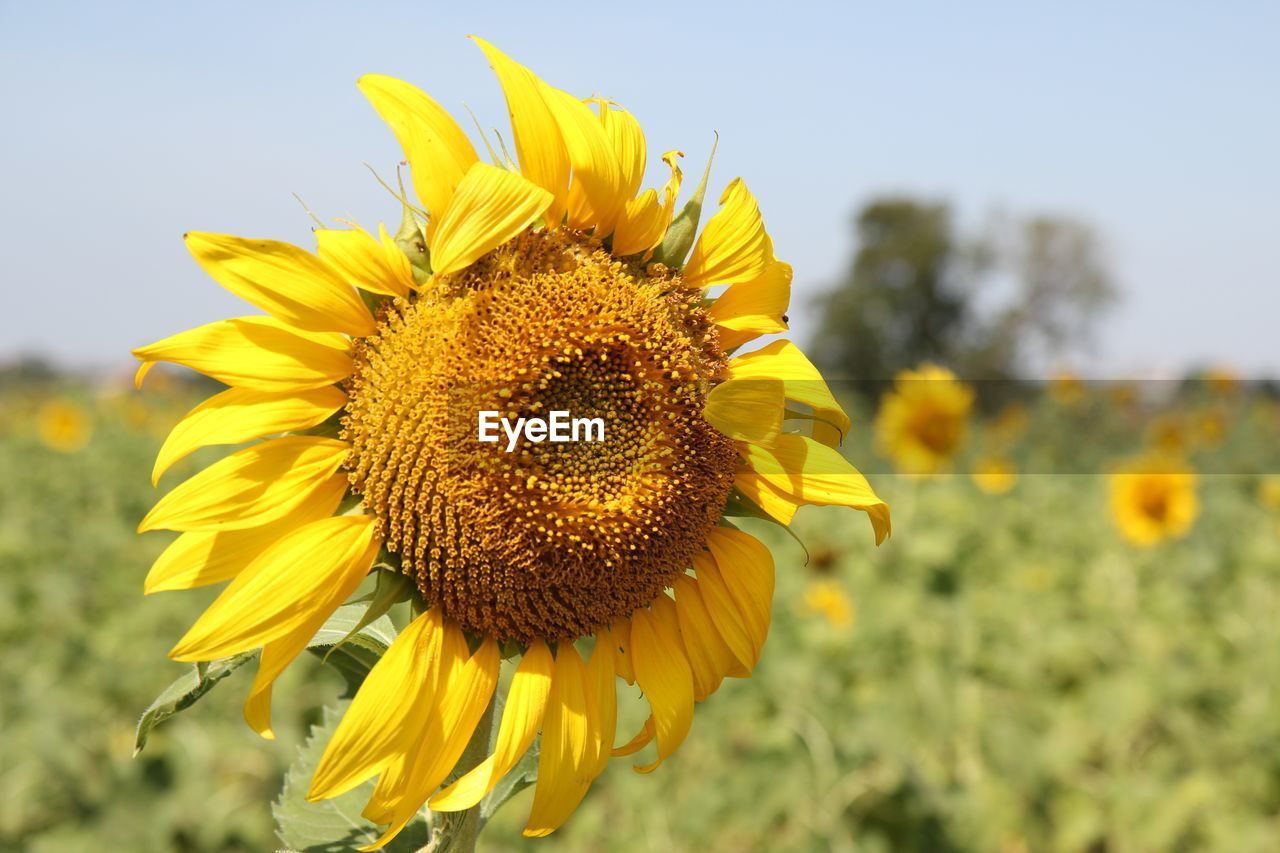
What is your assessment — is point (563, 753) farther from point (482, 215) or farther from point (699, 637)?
point (482, 215)

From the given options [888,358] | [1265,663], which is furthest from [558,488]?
[888,358]

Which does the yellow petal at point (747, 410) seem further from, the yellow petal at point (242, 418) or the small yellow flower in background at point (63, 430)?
the small yellow flower in background at point (63, 430)

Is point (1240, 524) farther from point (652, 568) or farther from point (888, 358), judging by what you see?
point (888, 358)

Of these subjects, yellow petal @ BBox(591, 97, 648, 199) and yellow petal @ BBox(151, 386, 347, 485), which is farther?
yellow petal @ BBox(591, 97, 648, 199)

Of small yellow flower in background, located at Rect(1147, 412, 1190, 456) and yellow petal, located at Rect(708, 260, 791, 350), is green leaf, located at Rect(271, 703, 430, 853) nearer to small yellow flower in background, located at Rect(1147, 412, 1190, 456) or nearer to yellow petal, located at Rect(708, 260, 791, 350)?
yellow petal, located at Rect(708, 260, 791, 350)

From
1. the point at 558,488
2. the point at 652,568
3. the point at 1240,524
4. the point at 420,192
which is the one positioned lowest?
the point at 1240,524

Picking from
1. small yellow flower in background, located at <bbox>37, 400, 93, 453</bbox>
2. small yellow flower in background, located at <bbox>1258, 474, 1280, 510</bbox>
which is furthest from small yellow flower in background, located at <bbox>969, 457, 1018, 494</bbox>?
small yellow flower in background, located at <bbox>37, 400, 93, 453</bbox>
